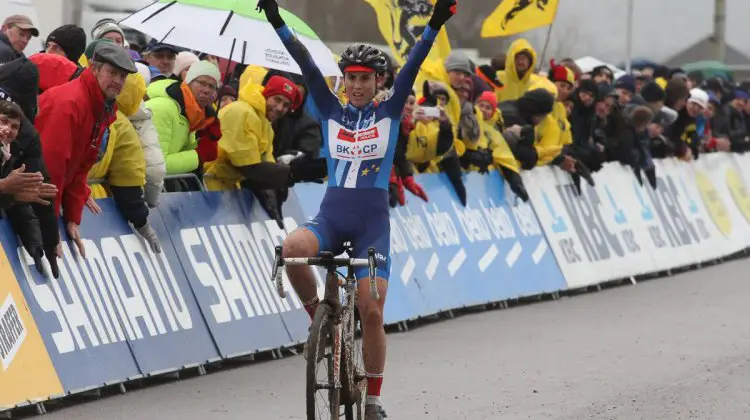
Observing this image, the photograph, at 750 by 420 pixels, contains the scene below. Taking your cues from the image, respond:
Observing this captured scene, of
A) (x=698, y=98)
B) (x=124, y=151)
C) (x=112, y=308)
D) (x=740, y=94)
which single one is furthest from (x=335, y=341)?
(x=740, y=94)

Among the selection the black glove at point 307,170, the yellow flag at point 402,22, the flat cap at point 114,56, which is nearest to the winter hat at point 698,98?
the yellow flag at point 402,22

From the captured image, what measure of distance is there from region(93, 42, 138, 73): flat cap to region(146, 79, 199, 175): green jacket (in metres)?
1.97

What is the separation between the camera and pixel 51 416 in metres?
9.44

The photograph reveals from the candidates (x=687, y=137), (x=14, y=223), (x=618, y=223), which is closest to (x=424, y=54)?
(x=14, y=223)

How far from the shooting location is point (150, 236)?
37.1ft

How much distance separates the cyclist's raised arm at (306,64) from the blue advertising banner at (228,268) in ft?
9.58

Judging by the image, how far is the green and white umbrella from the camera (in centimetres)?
1200

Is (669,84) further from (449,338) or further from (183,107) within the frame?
(183,107)

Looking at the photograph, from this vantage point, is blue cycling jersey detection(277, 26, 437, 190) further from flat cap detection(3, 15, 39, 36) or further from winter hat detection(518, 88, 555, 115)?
winter hat detection(518, 88, 555, 115)

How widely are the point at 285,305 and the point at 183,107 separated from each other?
5.85 feet

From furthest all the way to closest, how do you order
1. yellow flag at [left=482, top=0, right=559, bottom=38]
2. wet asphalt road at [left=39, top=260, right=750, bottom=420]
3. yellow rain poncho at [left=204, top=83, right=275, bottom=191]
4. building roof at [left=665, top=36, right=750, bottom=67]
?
building roof at [left=665, top=36, right=750, bottom=67] → yellow flag at [left=482, top=0, right=559, bottom=38] → yellow rain poncho at [left=204, top=83, right=275, bottom=191] → wet asphalt road at [left=39, top=260, right=750, bottom=420]

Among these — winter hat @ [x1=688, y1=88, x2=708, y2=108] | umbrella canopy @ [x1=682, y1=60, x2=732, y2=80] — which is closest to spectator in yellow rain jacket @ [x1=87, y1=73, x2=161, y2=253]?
winter hat @ [x1=688, y1=88, x2=708, y2=108]

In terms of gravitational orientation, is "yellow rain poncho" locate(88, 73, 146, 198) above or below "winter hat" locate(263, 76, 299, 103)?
above

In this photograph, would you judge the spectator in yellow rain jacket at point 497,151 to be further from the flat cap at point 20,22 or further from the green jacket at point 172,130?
the flat cap at point 20,22
